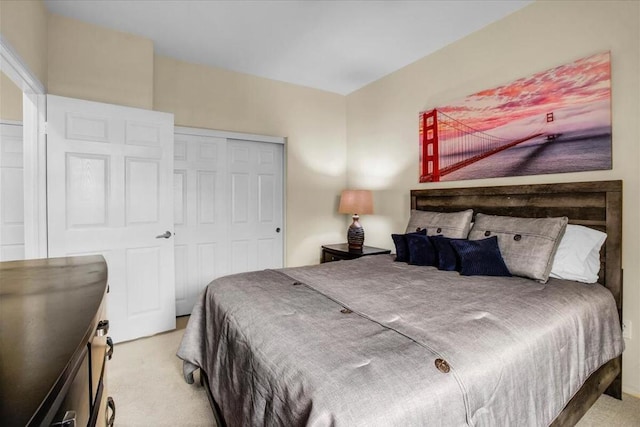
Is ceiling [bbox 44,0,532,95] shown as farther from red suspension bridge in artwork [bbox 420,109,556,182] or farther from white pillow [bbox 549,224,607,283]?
white pillow [bbox 549,224,607,283]

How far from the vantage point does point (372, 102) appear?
154 inches

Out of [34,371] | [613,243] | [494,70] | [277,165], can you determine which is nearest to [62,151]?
[277,165]

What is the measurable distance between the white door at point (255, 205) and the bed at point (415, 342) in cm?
170

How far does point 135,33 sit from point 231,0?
1104 mm

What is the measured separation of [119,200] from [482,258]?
286 cm

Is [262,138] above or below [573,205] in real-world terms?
above

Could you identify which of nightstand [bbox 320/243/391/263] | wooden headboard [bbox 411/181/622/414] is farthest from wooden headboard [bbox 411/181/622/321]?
nightstand [bbox 320/243/391/263]

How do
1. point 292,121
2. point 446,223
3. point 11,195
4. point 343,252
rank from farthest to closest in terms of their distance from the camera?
point 292,121 → point 343,252 → point 11,195 → point 446,223

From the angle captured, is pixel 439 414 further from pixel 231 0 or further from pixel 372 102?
pixel 372 102

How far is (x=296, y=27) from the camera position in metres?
2.75

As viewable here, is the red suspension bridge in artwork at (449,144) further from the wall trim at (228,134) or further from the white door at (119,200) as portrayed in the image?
the white door at (119,200)

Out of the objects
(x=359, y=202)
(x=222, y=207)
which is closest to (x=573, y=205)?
(x=359, y=202)

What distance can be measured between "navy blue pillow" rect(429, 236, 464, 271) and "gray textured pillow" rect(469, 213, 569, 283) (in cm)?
29

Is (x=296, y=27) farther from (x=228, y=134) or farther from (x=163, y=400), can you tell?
(x=163, y=400)
